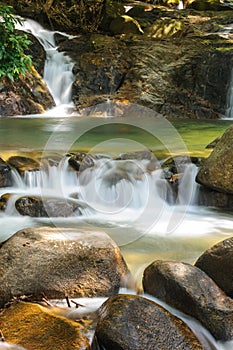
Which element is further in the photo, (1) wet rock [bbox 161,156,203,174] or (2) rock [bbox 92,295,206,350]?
(1) wet rock [bbox 161,156,203,174]

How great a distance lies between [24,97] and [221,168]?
27.4ft

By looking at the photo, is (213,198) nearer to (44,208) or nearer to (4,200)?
(44,208)

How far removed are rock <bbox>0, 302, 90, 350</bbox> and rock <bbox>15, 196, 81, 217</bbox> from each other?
91.8 inches

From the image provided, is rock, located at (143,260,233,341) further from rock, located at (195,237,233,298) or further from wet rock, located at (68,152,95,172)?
wet rock, located at (68,152,95,172)

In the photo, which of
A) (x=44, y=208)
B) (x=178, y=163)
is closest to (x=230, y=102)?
(x=178, y=163)

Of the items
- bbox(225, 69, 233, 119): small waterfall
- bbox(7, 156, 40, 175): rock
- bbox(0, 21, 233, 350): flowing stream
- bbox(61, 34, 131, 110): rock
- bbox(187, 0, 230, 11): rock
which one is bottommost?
bbox(0, 21, 233, 350): flowing stream

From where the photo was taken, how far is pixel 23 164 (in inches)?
258

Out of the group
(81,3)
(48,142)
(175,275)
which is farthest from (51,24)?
(175,275)

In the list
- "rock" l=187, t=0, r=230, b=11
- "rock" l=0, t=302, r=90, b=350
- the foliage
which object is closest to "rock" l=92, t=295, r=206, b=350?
"rock" l=0, t=302, r=90, b=350

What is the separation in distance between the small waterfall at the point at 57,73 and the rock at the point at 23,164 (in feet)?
22.1

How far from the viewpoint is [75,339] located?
2.77 m

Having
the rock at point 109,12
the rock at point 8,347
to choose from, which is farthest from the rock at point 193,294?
the rock at point 109,12

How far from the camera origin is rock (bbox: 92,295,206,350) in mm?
2656

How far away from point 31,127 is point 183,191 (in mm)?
5380
